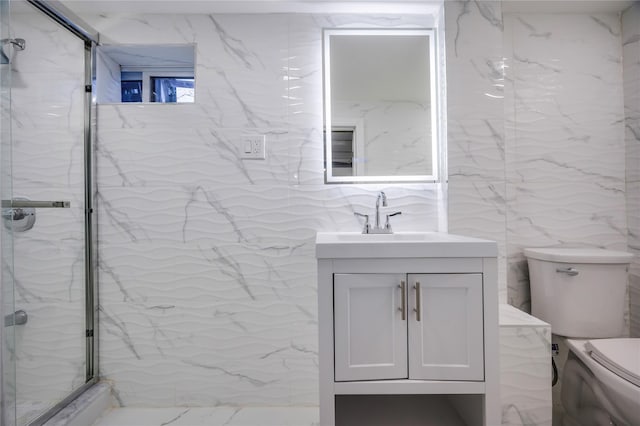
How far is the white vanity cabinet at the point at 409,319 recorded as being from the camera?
1.16 meters

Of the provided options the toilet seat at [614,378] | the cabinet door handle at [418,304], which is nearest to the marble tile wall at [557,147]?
the toilet seat at [614,378]

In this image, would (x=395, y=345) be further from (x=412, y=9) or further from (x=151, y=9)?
(x=151, y=9)

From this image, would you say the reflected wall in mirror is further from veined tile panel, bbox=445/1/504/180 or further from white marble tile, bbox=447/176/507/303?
white marble tile, bbox=447/176/507/303

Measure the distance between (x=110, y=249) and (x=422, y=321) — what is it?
59.7 inches

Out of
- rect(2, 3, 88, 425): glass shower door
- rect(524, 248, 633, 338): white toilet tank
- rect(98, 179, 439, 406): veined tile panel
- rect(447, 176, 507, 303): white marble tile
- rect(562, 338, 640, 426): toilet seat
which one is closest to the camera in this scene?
rect(562, 338, 640, 426): toilet seat

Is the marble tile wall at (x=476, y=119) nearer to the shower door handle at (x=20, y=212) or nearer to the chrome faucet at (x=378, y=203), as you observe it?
the chrome faucet at (x=378, y=203)

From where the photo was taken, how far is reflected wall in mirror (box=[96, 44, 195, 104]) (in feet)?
5.81

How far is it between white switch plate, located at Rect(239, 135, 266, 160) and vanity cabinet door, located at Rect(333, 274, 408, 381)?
839 mm

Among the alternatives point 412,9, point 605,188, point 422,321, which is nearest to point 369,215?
point 422,321

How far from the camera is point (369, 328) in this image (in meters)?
1.17

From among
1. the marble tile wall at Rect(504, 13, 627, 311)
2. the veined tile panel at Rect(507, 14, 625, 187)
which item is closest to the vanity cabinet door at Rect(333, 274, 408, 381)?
the marble tile wall at Rect(504, 13, 627, 311)

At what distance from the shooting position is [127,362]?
1.72 metres

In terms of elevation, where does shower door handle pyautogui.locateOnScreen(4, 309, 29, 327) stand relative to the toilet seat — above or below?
above

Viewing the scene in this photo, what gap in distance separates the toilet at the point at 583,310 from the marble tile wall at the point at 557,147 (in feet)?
0.63
